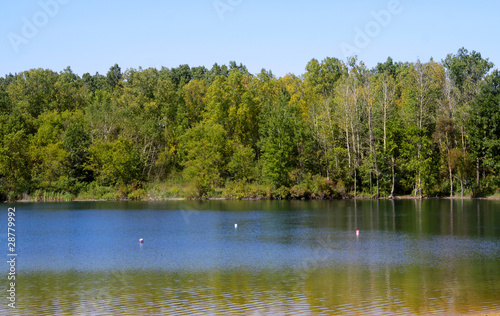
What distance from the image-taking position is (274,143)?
76.5 meters

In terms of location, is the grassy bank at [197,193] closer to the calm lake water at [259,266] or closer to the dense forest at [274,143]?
the dense forest at [274,143]

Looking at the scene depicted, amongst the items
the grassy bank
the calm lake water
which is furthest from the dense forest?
the calm lake water

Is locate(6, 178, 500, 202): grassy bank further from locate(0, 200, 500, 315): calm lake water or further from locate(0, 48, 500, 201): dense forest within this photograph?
locate(0, 200, 500, 315): calm lake water

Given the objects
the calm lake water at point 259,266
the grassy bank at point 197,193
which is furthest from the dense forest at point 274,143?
the calm lake water at point 259,266

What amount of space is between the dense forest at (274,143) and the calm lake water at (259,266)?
2706 cm

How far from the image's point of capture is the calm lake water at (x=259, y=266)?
1769cm

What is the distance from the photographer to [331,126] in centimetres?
7769

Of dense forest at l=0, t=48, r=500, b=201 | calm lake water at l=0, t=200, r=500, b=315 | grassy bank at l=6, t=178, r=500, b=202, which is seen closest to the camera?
calm lake water at l=0, t=200, r=500, b=315

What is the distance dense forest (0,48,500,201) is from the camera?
72438 millimetres

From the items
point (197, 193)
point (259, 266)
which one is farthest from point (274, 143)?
point (259, 266)

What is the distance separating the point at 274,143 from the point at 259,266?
52.1m

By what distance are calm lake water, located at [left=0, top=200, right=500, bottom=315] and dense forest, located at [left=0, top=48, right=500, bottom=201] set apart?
27.1 metres

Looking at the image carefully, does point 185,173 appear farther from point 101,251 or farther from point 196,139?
point 101,251

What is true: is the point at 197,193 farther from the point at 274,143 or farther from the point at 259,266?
the point at 259,266
